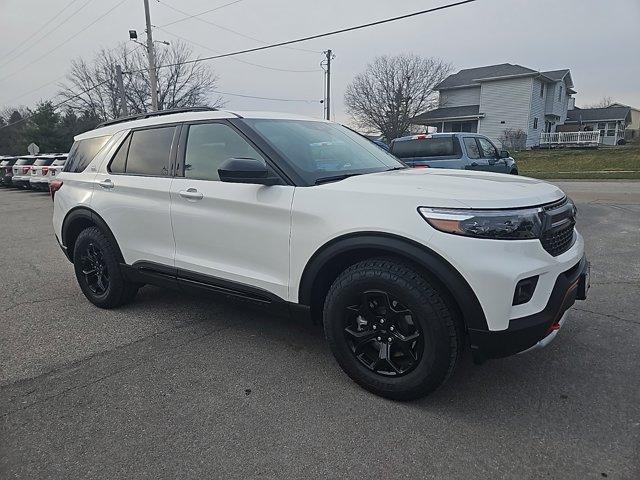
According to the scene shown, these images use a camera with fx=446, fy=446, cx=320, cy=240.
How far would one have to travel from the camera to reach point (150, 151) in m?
3.77

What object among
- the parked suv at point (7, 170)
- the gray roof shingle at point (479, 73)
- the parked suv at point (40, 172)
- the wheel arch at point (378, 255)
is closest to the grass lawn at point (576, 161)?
the gray roof shingle at point (479, 73)

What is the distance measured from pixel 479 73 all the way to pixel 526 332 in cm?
4000

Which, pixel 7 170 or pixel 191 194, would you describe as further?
pixel 7 170

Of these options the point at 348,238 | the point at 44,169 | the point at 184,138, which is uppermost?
the point at 184,138

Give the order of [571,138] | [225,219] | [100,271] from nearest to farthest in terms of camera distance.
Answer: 1. [225,219]
2. [100,271]
3. [571,138]

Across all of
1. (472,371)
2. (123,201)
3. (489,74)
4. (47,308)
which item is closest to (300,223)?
(472,371)

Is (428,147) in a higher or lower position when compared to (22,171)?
higher

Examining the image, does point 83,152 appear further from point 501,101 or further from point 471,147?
point 501,101

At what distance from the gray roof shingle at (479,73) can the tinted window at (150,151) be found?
115 feet

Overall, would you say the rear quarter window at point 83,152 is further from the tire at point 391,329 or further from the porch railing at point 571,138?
the porch railing at point 571,138

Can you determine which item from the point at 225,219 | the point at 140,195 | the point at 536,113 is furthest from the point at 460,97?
the point at 225,219

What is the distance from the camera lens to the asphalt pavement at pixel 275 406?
217 cm

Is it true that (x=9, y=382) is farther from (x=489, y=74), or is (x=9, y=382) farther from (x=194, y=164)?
(x=489, y=74)

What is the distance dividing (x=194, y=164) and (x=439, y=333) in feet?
7.20
